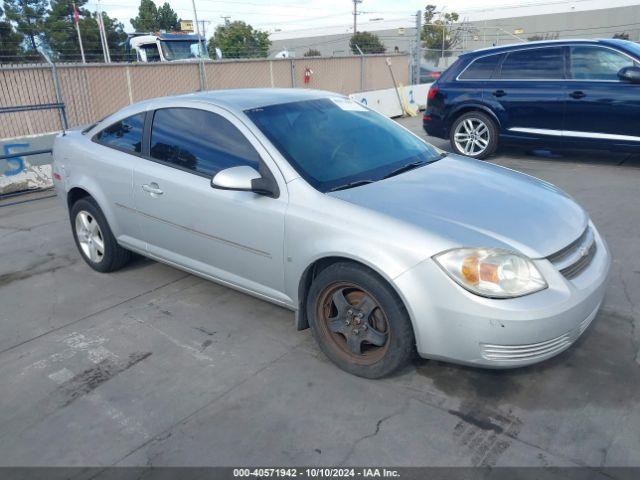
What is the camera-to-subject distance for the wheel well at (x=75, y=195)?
4.83 meters

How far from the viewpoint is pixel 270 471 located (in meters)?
2.45

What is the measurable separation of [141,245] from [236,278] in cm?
112

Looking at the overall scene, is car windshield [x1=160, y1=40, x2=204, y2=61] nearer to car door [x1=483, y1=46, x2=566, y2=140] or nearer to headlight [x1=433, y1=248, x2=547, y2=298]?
car door [x1=483, y1=46, x2=566, y2=140]

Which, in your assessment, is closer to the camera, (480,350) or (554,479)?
(554,479)

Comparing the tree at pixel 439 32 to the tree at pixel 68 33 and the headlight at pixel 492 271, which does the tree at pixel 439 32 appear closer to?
the tree at pixel 68 33

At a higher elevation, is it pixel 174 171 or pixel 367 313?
pixel 174 171

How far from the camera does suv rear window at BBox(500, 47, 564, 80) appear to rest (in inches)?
305

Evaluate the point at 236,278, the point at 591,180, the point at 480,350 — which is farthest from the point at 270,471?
the point at 591,180

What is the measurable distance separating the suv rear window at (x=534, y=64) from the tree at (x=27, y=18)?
135 feet

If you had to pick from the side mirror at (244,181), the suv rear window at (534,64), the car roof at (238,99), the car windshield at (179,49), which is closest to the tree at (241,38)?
the car windshield at (179,49)

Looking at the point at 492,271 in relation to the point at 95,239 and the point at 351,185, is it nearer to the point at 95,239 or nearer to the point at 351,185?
the point at 351,185

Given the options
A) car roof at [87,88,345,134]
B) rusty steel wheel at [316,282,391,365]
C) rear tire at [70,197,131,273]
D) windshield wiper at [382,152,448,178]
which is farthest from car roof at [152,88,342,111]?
rusty steel wheel at [316,282,391,365]

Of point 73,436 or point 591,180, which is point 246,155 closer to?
point 73,436

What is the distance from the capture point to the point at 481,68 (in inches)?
332
